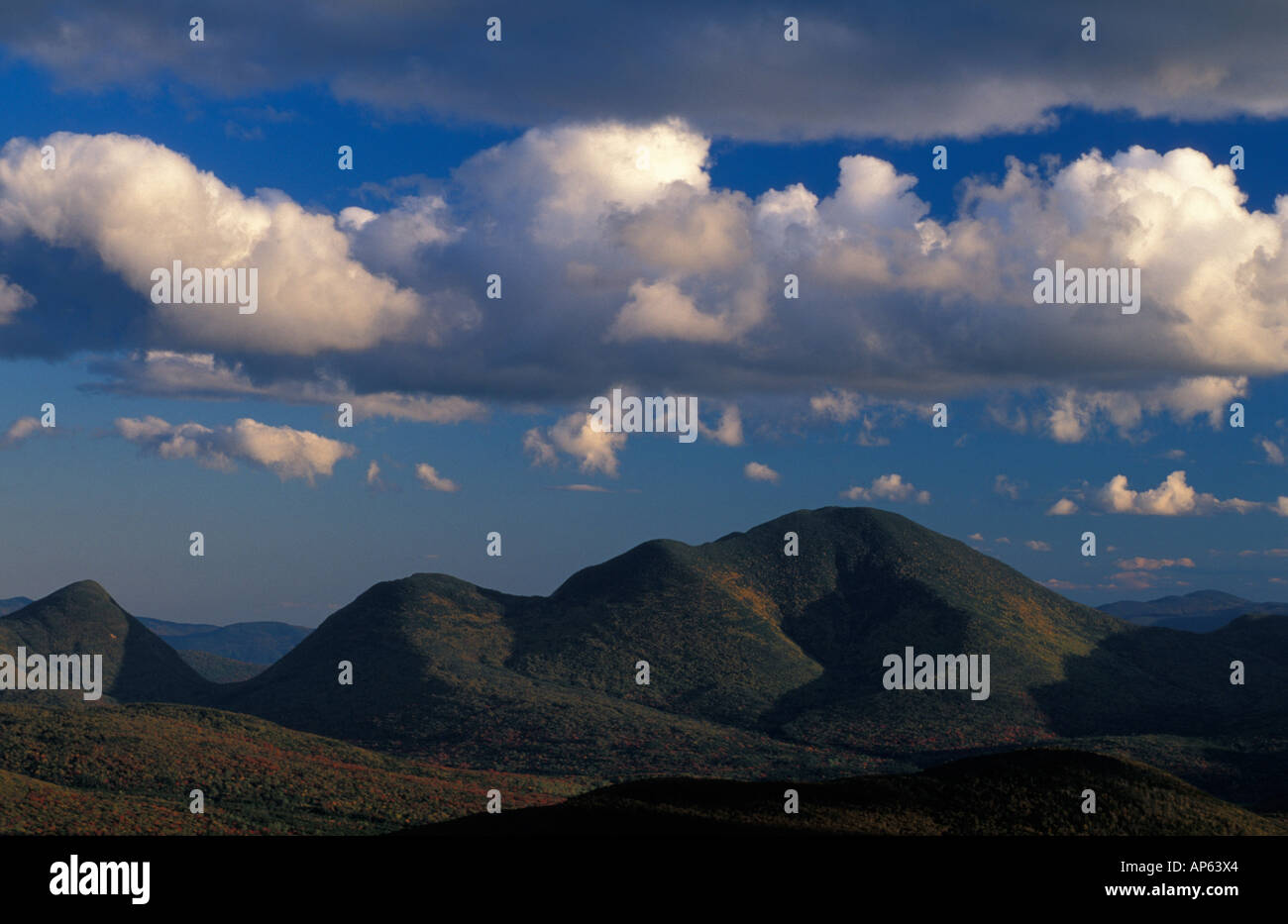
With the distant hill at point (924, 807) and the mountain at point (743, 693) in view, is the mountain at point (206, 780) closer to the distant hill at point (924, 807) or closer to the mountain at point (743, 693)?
the mountain at point (743, 693)

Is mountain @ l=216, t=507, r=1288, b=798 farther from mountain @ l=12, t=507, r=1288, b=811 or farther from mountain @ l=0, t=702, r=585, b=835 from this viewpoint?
mountain @ l=0, t=702, r=585, b=835

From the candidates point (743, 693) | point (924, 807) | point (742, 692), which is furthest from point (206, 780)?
point (742, 692)

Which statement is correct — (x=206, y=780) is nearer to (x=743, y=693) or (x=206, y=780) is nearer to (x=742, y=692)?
(x=743, y=693)

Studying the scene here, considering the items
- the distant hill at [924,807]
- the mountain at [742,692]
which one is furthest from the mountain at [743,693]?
the distant hill at [924,807]
